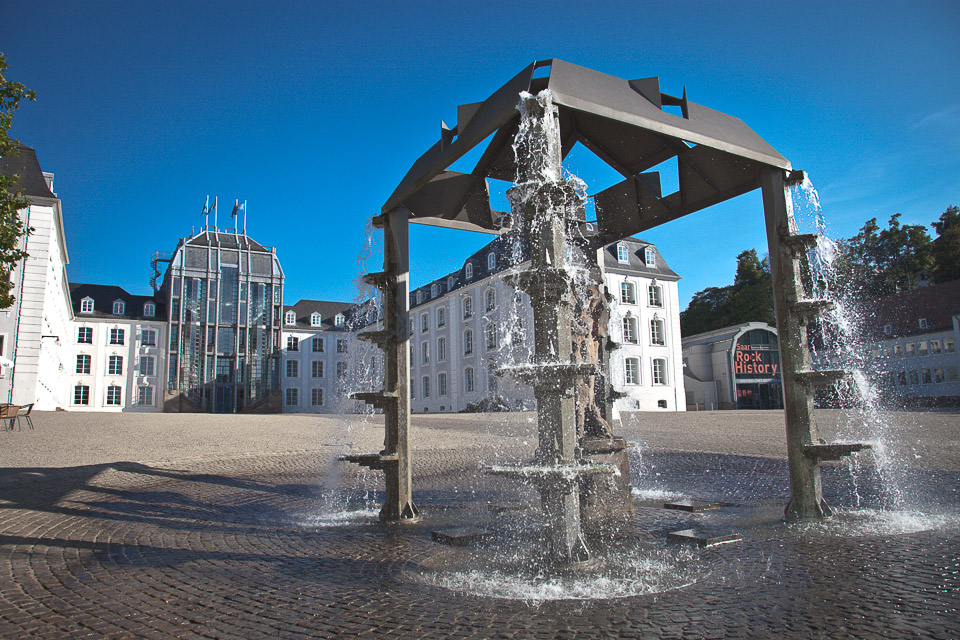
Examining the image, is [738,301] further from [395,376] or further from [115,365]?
[395,376]

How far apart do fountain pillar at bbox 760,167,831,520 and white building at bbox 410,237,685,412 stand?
33085 millimetres

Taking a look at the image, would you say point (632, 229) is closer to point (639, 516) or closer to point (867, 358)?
point (639, 516)

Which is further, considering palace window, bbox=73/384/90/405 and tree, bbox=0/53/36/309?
palace window, bbox=73/384/90/405

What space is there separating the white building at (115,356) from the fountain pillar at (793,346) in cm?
5348

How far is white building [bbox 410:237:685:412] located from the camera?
4331 cm

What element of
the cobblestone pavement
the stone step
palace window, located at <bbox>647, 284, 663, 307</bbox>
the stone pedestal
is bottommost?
the cobblestone pavement

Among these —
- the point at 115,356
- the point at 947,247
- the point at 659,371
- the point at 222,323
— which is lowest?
the point at 659,371

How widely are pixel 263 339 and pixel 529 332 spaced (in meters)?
26.1

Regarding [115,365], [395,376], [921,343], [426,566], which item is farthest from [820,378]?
[115,365]

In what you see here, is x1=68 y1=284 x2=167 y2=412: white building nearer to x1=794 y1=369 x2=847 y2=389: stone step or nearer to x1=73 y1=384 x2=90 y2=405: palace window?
x1=73 y1=384 x2=90 y2=405: palace window

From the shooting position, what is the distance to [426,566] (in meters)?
4.66

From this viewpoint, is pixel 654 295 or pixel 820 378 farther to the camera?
pixel 654 295

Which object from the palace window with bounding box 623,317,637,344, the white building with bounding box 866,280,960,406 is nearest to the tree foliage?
the white building with bounding box 866,280,960,406

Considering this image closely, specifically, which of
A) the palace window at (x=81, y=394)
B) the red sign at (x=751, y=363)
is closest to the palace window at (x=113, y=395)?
the palace window at (x=81, y=394)
